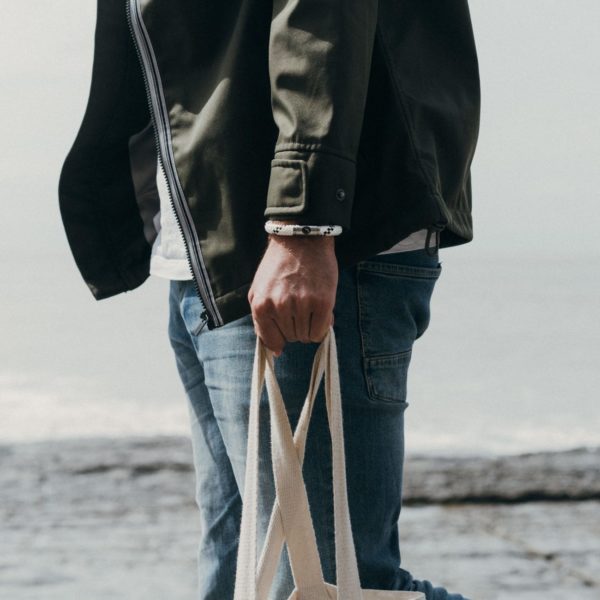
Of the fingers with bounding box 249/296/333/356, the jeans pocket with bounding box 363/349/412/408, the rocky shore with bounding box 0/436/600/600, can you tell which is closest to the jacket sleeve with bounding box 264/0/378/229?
the fingers with bounding box 249/296/333/356

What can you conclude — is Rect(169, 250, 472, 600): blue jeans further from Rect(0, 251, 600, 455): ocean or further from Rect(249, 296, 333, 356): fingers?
Rect(0, 251, 600, 455): ocean

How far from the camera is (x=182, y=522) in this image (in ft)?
13.0

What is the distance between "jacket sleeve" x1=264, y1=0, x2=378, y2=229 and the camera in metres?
1.42

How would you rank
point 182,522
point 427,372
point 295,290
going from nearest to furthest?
1. point 295,290
2. point 182,522
3. point 427,372

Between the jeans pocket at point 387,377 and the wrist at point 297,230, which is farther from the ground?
the wrist at point 297,230

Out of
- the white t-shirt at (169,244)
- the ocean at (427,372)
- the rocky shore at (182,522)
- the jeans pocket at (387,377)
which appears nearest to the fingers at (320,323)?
the jeans pocket at (387,377)

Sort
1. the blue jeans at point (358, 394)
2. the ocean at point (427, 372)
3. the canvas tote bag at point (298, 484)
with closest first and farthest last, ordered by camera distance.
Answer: the canvas tote bag at point (298, 484)
the blue jeans at point (358, 394)
the ocean at point (427, 372)

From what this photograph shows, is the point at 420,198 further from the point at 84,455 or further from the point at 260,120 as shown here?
the point at 84,455

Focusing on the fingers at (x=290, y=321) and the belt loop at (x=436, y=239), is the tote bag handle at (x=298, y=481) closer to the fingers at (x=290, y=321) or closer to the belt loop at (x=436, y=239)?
the fingers at (x=290, y=321)

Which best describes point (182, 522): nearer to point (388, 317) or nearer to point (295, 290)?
point (388, 317)

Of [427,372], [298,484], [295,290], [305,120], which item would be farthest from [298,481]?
[427,372]

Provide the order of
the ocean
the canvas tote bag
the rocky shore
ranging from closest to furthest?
the canvas tote bag
the rocky shore
the ocean

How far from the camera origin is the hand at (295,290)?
141cm

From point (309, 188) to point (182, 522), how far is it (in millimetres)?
2783
